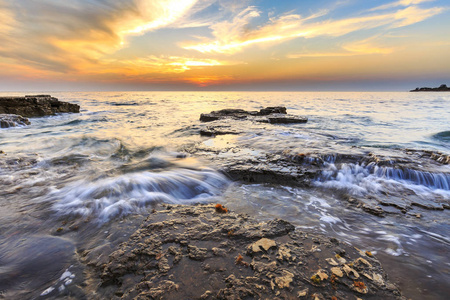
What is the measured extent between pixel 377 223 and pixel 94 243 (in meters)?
4.20

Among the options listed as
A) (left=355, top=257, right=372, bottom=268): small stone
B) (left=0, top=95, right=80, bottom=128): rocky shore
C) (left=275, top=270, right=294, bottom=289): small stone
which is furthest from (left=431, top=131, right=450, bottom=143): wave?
(left=0, top=95, right=80, bottom=128): rocky shore

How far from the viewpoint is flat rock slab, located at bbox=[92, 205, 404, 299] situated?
1.77 m

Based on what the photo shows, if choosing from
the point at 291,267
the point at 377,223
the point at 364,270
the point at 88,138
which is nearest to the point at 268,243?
the point at 291,267

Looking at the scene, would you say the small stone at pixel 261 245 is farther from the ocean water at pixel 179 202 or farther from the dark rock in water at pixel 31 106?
the dark rock in water at pixel 31 106

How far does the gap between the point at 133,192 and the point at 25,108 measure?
2207cm

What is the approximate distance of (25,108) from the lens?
18250 millimetres

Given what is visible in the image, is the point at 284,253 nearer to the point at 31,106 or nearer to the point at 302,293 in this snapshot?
the point at 302,293

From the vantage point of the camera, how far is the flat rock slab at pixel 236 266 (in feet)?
5.80

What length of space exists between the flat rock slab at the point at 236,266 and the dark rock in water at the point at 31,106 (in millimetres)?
22908

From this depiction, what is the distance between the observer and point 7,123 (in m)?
13.1

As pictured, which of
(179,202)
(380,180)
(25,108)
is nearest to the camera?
(179,202)

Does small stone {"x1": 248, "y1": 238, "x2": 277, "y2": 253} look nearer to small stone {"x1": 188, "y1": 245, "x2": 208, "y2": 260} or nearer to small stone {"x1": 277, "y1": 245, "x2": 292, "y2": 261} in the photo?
small stone {"x1": 277, "y1": 245, "x2": 292, "y2": 261}

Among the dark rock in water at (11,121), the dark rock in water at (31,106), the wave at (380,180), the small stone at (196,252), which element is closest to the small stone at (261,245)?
the small stone at (196,252)

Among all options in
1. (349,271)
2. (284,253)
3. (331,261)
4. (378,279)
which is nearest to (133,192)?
(284,253)
